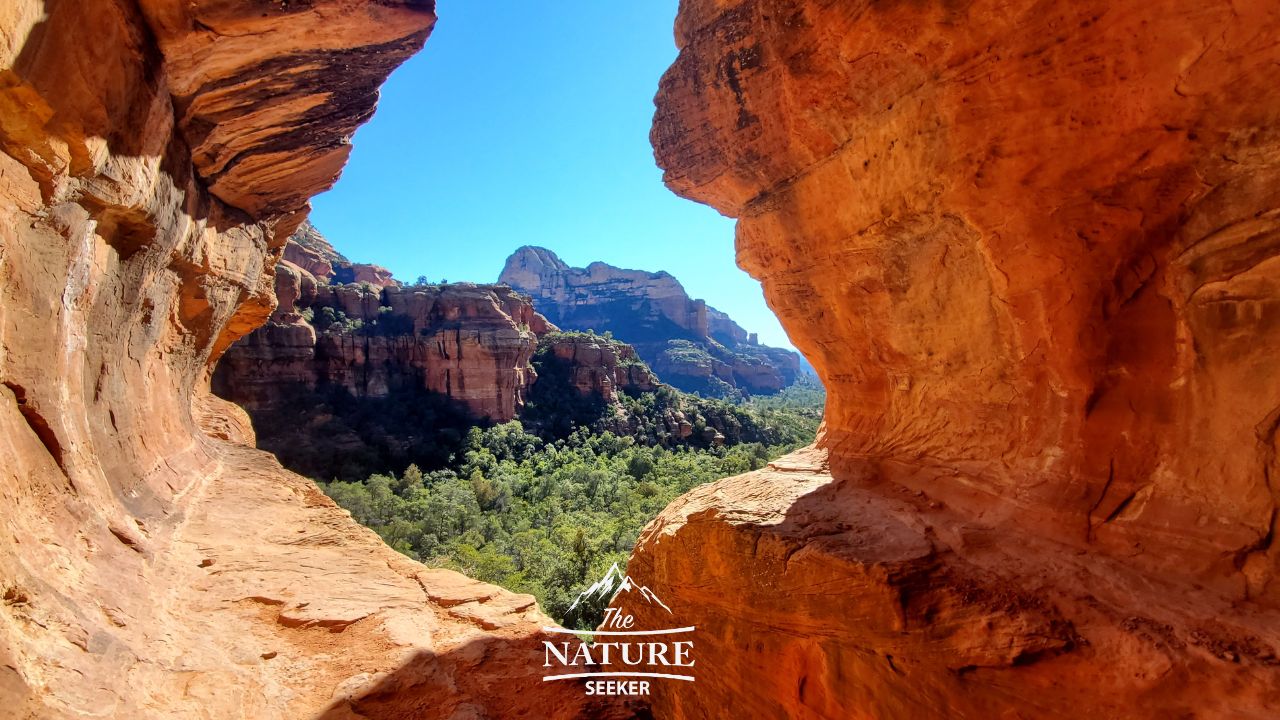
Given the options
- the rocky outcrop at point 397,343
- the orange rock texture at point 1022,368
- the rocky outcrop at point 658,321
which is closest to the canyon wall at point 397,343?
the rocky outcrop at point 397,343

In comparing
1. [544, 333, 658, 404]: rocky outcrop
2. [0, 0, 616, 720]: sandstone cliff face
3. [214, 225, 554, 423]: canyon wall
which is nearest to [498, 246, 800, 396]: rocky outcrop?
[544, 333, 658, 404]: rocky outcrop

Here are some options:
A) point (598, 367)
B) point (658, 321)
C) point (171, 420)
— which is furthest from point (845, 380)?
point (658, 321)

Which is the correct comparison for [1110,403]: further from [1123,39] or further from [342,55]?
[342,55]

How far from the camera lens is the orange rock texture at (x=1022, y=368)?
8.92ft

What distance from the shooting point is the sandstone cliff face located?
341cm

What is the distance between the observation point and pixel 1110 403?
3.37 metres

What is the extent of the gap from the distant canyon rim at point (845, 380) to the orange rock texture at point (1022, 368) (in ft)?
0.07

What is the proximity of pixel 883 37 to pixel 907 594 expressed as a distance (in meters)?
4.11

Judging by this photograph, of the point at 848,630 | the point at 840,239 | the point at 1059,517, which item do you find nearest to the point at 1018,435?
the point at 1059,517

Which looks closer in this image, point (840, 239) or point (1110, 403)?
point (1110, 403)

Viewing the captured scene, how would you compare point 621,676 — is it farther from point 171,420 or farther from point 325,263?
point 325,263

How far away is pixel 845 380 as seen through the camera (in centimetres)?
597

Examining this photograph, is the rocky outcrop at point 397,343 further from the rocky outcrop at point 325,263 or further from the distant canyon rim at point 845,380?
the distant canyon rim at point 845,380

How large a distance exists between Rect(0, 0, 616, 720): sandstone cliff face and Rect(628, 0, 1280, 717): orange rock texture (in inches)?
122
